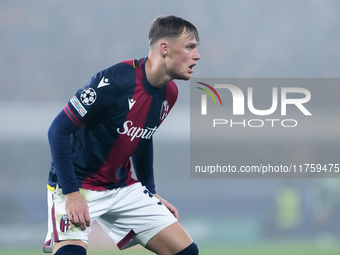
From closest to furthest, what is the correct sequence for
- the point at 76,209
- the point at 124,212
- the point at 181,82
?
the point at 76,209 < the point at 124,212 < the point at 181,82

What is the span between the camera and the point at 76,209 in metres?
2.36

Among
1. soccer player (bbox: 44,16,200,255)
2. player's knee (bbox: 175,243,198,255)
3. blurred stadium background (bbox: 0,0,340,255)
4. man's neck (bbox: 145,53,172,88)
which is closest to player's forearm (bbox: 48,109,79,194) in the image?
soccer player (bbox: 44,16,200,255)

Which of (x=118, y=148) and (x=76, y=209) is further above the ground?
(x=118, y=148)

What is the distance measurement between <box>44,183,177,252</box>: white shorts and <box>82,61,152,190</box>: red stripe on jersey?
5cm

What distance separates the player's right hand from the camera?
2355 mm

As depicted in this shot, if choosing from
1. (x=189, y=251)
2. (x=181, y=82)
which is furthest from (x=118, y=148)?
(x=181, y=82)

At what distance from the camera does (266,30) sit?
8305mm

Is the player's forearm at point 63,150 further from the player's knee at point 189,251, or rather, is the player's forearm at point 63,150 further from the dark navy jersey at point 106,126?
the player's knee at point 189,251

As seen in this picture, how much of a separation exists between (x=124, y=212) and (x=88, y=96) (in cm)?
63

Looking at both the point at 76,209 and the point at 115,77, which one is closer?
the point at 76,209

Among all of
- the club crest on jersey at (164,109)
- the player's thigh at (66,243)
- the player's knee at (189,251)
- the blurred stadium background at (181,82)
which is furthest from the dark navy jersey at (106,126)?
the blurred stadium background at (181,82)

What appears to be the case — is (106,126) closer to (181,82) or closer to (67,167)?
(67,167)

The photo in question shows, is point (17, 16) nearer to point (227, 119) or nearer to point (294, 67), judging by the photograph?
point (227, 119)

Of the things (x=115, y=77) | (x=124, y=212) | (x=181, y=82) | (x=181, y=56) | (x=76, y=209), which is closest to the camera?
(x=76, y=209)
